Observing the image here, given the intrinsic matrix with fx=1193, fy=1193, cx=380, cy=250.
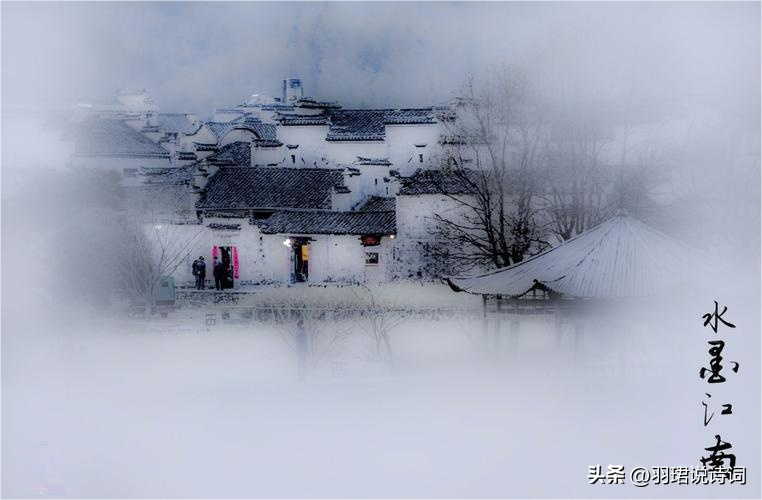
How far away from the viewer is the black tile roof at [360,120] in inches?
220

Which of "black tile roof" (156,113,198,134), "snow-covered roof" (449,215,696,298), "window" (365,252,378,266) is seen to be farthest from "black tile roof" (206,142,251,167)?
"snow-covered roof" (449,215,696,298)

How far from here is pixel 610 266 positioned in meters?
4.89

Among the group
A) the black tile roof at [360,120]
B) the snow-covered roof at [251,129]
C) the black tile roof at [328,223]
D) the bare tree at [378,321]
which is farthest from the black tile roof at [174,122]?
the bare tree at [378,321]

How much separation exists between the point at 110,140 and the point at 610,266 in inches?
91.2

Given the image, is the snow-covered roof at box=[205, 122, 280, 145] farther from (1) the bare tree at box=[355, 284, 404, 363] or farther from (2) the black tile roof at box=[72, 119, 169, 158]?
(1) the bare tree at box=[355, 284, 404, 363]

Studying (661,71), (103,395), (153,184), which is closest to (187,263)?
(153,184)

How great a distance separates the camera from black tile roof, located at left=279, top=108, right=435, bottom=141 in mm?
5586

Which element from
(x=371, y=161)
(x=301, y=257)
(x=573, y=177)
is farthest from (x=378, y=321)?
(x=573, y=177)

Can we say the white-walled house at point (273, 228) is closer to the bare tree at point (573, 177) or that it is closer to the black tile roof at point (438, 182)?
the black tile roof at point (438, 182)

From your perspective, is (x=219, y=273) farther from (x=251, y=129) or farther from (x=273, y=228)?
(x=251, y=129)

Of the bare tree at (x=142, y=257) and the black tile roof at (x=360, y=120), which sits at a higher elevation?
the black tile roof at (x=360, y=120)

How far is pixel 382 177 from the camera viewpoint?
563 centimetres

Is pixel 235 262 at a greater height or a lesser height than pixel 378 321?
greater

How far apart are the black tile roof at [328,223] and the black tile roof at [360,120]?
38 centimetres
